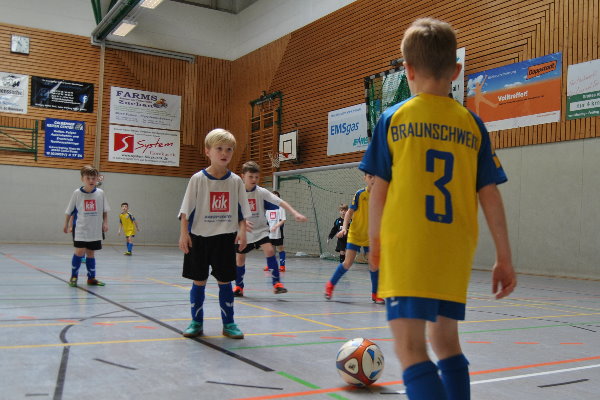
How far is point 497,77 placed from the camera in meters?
13.7

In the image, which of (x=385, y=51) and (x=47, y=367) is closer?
(x=47, y=367)

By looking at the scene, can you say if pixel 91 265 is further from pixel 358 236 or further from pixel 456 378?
pixel 456 378

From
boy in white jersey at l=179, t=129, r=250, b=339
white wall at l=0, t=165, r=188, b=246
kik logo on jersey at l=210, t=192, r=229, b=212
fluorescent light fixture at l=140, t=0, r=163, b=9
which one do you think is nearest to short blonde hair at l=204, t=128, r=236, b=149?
boy in white jersey at l=179, t=129, r=250, b=339

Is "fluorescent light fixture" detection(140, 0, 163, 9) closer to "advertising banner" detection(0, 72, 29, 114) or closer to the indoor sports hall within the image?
the indoor sports hall

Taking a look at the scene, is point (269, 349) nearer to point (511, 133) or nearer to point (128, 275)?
point (128, 275)

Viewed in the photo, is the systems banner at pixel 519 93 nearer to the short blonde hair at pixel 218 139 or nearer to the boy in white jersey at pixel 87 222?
the boy in white jersey at pixel 87 222

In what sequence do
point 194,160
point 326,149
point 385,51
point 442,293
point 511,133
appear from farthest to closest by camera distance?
point 194,160
point 326,149
point 385,51
point 511,133
point 442,293

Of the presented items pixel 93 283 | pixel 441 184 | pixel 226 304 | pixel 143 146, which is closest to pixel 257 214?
A: pixel 93 283

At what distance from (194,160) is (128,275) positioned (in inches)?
586

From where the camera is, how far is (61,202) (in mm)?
21750

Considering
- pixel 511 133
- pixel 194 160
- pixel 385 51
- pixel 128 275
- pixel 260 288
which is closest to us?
pixel 260 288

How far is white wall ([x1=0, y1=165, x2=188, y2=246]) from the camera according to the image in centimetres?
2086

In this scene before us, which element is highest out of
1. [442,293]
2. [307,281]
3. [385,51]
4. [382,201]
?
[385,51]

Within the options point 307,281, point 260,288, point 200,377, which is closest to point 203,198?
point 200,377
